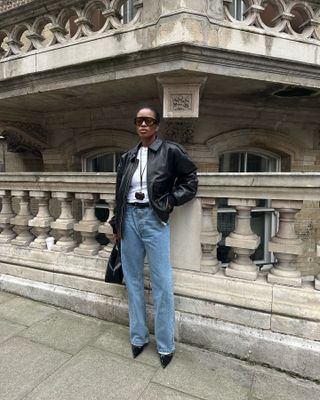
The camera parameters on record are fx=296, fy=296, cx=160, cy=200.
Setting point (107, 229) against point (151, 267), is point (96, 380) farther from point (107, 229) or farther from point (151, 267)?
point (107, 229)

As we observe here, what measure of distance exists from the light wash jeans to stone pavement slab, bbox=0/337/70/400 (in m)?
0.62

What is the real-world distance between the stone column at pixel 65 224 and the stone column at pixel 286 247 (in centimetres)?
196

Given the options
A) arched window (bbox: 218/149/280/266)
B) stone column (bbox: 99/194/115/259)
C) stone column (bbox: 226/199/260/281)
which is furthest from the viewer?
arched window (bbox: 218/149/280/266)

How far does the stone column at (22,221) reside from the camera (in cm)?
330

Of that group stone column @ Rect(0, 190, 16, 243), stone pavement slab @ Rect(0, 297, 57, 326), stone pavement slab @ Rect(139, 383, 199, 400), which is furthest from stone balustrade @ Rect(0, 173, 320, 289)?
stone pavement slab @ Rect(139, 383, 199, 400)

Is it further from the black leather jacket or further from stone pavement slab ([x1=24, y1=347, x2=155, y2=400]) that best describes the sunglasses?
stone pavement slab ([x1=24, y1=347, x2=155, y2=400])

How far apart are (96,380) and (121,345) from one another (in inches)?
16.5

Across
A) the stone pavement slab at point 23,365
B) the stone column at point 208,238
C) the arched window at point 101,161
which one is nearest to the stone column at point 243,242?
the stone column at point 208,238

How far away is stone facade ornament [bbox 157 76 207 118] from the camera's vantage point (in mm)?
3229

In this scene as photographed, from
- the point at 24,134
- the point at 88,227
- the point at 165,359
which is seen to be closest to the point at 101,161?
the point at 24,134

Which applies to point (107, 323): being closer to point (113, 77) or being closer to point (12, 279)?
point (12, 279)

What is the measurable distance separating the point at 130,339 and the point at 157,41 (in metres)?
2.85

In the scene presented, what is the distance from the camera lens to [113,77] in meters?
3.38

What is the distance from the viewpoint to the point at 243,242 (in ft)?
7.73
